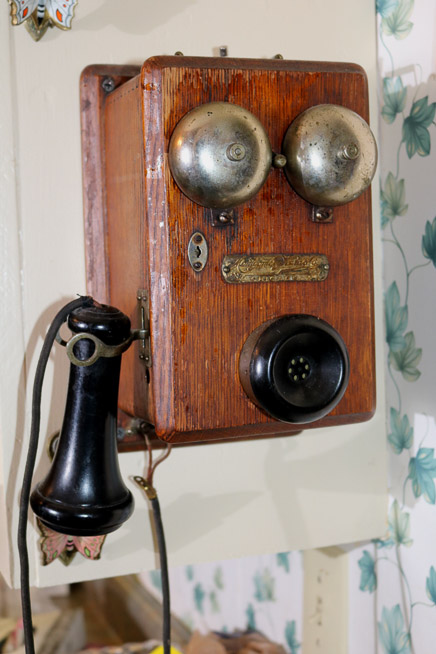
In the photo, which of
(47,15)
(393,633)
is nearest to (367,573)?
(393,633)

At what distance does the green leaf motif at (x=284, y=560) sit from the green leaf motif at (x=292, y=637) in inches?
4.1

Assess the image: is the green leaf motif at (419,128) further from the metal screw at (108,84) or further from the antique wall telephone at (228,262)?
the metal screw at (108,84)

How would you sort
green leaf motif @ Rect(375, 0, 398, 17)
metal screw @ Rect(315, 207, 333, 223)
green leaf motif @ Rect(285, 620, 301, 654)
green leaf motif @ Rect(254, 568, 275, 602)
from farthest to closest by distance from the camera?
green leaf motif @ Rect(254, 568, 275, 602)
green leaf motif @ Rect(285, 620, 301, 654)
green leaf motif @ Rect(375, 0, 398, 17)
metal screw @ Rect(315, 207, 333, 223)

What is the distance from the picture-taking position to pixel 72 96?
104 centimetres

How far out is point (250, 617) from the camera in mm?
1725

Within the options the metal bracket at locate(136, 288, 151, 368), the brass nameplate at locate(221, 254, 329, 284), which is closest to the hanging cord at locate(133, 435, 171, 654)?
the metal bracket at locate(136, 288, 151, 368)

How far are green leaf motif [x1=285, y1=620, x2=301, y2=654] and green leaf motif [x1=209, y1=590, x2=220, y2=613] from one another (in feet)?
1.08

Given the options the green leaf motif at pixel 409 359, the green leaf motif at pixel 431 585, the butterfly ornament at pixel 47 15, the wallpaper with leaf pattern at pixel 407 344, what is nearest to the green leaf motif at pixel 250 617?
the wallpaper with leaf pattern at pixel 407 344

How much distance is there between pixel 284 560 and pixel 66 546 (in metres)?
0.62

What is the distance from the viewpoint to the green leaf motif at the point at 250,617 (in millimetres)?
1711

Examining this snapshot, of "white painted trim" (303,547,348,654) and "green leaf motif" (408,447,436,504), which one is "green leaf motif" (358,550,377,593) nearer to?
"white painted trim" (303,547,348,654)

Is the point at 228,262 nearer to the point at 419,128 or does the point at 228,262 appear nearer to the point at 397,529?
the point at 419,128

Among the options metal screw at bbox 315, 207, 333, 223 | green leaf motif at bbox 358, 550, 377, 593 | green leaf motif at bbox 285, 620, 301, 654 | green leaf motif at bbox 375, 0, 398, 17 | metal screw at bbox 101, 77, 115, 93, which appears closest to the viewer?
metal screw at bbox 315, 207, 333, 223

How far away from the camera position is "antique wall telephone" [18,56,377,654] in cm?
86
